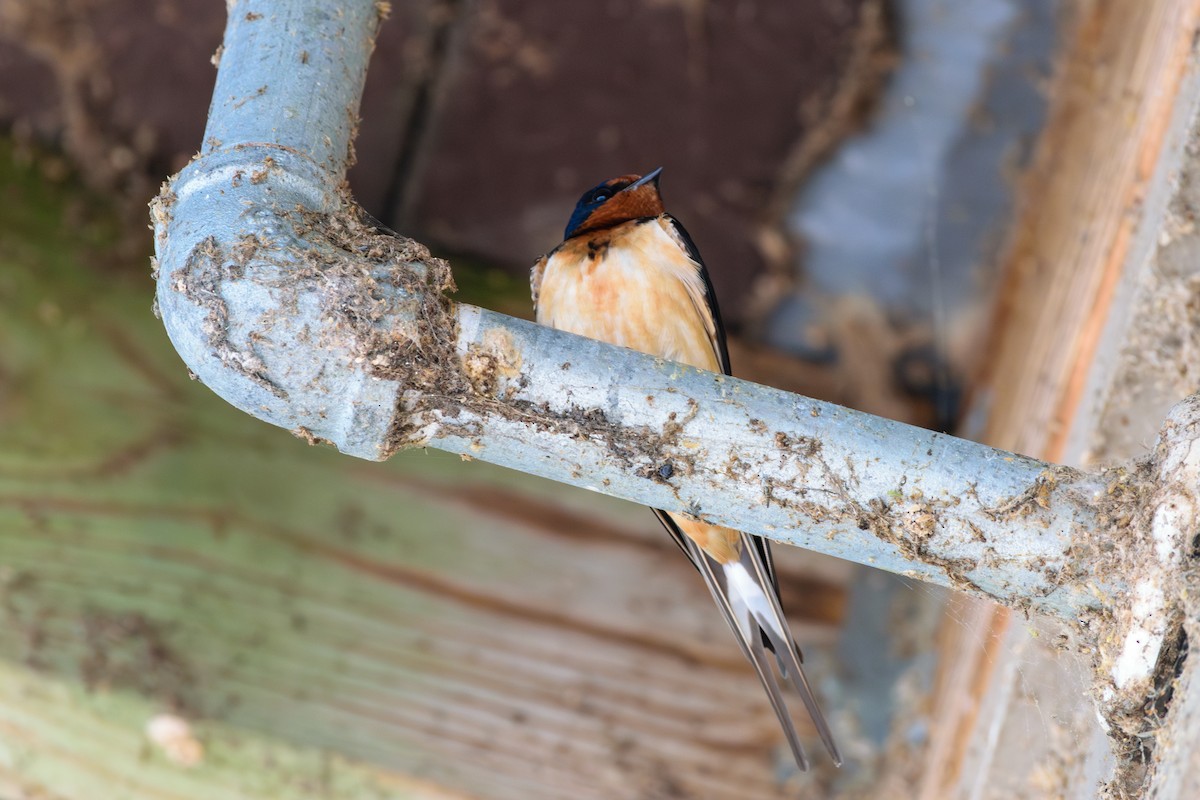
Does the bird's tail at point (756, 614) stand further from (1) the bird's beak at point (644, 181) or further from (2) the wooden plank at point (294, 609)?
(1) the bird's beak at point (644, 181)

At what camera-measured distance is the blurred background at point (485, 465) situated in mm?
1429

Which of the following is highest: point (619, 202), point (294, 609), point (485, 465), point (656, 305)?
point (619, 202)

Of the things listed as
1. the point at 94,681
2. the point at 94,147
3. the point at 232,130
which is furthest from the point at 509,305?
the point at 232,130

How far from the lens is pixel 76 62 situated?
67.2 inches

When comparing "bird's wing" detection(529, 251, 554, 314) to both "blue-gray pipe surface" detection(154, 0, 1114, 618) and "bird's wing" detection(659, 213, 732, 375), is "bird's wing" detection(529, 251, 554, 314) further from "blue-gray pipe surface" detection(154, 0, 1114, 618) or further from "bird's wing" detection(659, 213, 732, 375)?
"blue-gray pipe surface" detection(154, 0, 1114, 618)

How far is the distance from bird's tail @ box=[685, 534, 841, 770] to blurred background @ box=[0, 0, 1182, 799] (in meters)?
0.20

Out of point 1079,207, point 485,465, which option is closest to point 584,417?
point 485,465

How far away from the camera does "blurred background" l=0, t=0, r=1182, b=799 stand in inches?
56.2

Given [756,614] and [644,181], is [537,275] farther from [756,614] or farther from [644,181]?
[756,614]

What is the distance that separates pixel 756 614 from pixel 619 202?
27.9 inches

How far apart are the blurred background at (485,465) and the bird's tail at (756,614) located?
0.66 ft

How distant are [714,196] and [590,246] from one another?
47 cm

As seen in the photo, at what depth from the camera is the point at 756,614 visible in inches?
54.6

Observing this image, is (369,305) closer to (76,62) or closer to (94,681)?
(94,681)
